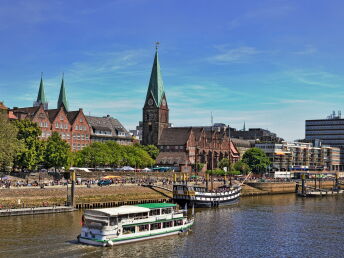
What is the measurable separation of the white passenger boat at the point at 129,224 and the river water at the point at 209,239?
1.13 meters

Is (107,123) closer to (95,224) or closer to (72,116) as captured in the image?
(72,116)

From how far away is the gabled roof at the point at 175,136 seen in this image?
593ft

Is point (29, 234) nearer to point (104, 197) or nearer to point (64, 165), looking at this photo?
point (104, 197)

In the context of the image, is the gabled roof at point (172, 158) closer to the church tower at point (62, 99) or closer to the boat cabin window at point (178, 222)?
the church tower at point (62, 99)

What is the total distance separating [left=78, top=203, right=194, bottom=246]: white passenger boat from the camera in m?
57.7

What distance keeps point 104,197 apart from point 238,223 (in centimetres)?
2913

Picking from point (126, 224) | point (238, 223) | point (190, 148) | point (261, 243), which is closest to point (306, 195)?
point (190, 148)

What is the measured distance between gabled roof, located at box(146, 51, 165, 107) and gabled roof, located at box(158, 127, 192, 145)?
11.3 meters

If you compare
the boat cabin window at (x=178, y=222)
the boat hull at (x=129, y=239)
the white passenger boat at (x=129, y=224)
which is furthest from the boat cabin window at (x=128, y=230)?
the boat cabin window at (x=178, y=222)

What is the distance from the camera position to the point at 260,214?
91.8 metres

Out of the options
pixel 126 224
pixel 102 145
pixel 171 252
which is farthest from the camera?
pixel 102 145

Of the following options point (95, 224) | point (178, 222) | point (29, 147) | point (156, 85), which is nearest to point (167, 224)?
point (178, 222)

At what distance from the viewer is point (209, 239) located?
64.2 metres

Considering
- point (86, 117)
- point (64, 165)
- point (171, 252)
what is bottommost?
point (171, 252)
